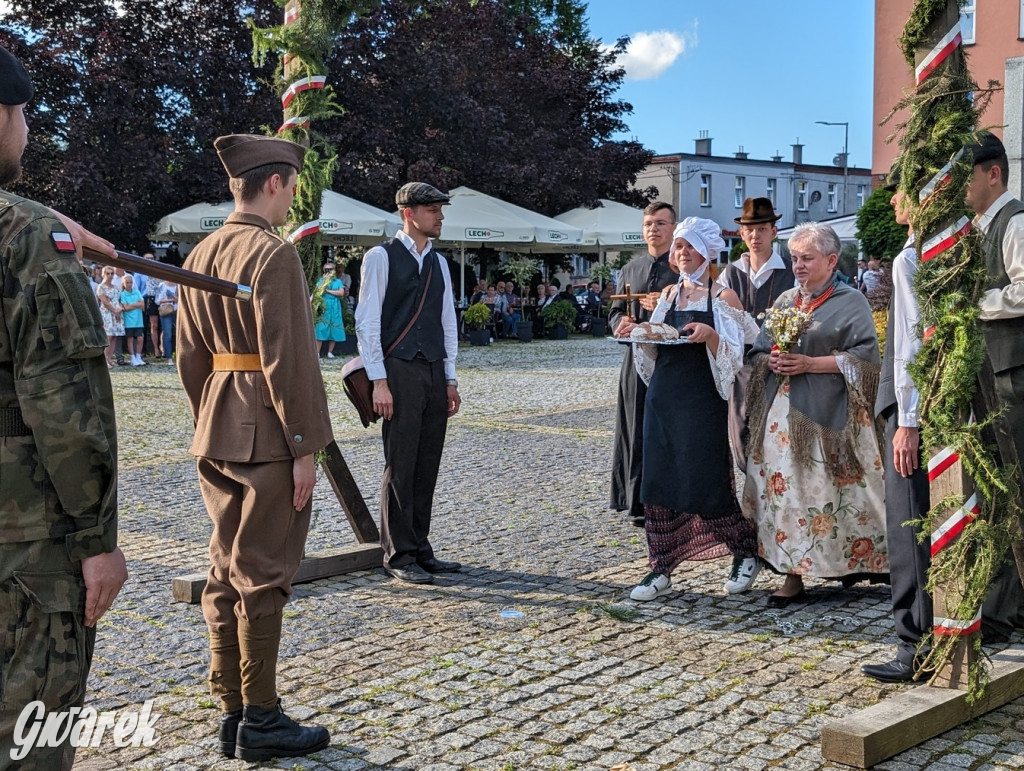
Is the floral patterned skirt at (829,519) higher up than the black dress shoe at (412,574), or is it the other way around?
the floral patterned skirt at (829,519)

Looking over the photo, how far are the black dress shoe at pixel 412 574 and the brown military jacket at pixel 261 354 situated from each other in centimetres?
232

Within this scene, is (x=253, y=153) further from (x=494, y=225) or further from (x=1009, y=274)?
(x=494, y=225)

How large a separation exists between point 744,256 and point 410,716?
460cm

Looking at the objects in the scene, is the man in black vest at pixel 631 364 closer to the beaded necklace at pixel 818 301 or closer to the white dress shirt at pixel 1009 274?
the beaded necklace at pixel 818 301

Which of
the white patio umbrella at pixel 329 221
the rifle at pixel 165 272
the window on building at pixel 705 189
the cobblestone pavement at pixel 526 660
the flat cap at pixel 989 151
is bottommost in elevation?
the cobblestone pavement at pixel 526 660

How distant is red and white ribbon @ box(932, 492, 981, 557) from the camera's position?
4.46 metres

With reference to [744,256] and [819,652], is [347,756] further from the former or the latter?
[744,256]

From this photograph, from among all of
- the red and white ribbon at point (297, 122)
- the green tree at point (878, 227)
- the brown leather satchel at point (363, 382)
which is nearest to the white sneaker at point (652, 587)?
the brown leather satchel at point (363, 382)

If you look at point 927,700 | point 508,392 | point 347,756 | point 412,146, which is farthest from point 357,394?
point 412,146

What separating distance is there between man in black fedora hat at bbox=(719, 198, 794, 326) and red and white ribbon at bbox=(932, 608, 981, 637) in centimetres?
336

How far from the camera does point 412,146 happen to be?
30.2m

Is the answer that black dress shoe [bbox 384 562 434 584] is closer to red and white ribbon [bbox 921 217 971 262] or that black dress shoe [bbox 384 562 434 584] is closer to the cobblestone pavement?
the cobblestone pavement

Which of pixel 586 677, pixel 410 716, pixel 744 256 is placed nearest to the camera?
pixel 410 716

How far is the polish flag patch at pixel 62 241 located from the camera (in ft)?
9.05
